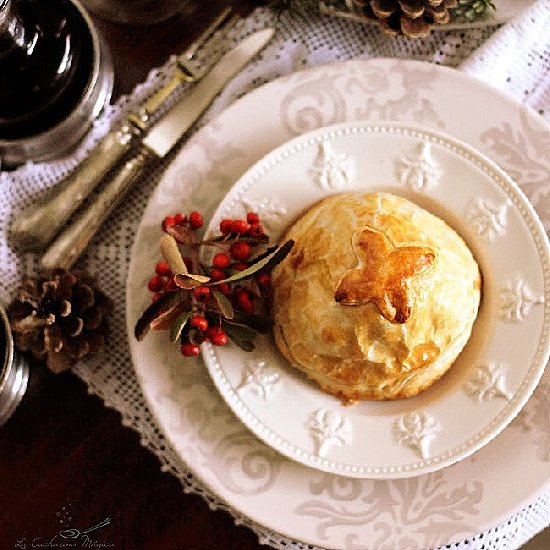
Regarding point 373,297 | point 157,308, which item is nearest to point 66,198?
point 157,308

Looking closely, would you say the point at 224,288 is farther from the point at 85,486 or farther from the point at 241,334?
the point at 85,486

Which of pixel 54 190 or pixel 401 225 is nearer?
pixel 401 225

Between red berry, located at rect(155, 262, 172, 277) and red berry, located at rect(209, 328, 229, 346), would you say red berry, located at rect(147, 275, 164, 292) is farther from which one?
red berry, located at rect(209, 328, 229, 346)

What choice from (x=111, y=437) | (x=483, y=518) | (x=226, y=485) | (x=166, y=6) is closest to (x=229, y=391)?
(x=226, y=485)

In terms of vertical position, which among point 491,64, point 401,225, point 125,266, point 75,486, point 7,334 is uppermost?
point 491,64

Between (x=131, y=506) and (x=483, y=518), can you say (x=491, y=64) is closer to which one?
(x=483, y=518)

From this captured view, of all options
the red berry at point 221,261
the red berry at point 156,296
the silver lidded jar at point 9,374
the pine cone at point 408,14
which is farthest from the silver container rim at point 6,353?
the pine cone at point 408,14

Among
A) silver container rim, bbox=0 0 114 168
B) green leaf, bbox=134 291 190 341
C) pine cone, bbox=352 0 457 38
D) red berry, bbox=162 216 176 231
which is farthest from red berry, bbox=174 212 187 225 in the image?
pine cone, bbox=352 0 457 38
